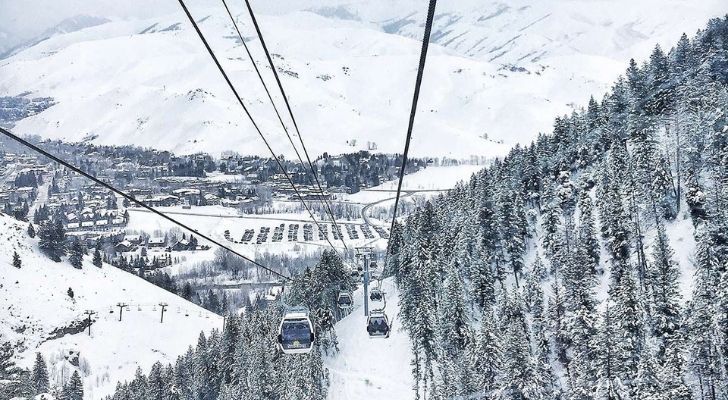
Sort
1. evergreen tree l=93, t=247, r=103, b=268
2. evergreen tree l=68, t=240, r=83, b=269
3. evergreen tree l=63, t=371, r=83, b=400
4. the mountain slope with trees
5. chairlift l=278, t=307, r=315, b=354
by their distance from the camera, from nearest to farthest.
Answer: chairlift l=278, t=307, r=315, b=354, the mountain slope with trees, evergreen tree l=63, t=371, r=83, b=400, evergreen tree l=68, t=240, r=83, b=269, evergreen tree l=93, t=247, r=103, b=268

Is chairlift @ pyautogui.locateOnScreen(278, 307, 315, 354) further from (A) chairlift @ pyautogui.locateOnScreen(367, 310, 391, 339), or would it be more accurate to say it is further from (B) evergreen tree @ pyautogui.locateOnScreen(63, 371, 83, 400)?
(B) evergreen tree @ pyautogui.locateOnScreen(63, 371, 83, 400)

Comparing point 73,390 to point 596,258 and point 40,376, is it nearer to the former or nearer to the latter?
Answer: point 40,376

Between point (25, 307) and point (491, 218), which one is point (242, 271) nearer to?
point (25, 307)

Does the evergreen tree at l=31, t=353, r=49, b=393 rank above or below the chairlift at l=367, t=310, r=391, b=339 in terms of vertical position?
below

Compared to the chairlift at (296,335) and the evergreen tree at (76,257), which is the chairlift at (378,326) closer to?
the chairlift at (296,335)

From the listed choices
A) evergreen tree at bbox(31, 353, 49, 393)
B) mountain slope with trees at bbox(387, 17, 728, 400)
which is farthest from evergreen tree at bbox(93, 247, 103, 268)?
mountain slope with trees at bbox(387, 17, 728, 400)

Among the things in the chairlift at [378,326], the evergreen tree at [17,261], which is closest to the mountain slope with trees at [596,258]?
the chairlift at [378,326]
